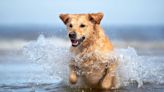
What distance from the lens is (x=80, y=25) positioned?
11.2m

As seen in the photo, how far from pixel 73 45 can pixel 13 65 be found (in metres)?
4.60

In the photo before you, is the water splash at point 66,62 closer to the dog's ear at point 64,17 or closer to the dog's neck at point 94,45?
the dog's neck at point 94,45

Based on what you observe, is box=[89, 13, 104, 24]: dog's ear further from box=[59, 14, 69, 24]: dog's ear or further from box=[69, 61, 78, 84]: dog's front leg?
box=[69, 61, 78, 84]: dog's front leg

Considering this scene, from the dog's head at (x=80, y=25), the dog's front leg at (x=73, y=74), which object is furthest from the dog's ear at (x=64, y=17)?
the dog's front leg at (x=73, y=74)

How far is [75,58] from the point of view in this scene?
11.2m

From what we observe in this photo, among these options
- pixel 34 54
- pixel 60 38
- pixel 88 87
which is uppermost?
pixel 60 38

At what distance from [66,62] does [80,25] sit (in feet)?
2.67

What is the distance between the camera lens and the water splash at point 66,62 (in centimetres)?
1152

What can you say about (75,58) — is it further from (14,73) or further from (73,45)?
(14,73)

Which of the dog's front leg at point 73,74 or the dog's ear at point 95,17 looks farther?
the dog's ear at point 95,17

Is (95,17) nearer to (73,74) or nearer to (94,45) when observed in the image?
(94,45)

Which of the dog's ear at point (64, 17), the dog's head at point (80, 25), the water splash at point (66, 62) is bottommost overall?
the water splash at point (66, 62)

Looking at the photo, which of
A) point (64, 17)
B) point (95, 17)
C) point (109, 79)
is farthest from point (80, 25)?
point (109, 79)

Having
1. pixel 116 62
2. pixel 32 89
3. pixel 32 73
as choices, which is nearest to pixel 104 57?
pixel 116 62
